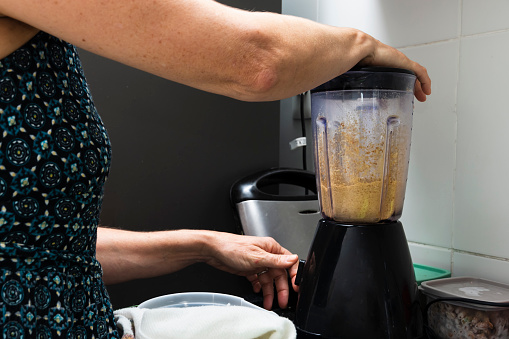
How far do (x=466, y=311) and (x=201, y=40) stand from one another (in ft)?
1.78

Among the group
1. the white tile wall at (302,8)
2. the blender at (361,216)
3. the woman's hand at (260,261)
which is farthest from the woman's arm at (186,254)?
the white tile wall at (302,8)

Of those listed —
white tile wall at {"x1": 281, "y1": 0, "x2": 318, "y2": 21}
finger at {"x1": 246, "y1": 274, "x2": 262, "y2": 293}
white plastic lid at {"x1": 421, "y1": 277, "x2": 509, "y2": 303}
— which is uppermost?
white tile wall at {"x1": 281, "y1": 0, "x2": 318, "y2": 21}

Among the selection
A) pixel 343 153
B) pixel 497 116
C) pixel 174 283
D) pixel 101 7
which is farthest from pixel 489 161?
pixel 101 7

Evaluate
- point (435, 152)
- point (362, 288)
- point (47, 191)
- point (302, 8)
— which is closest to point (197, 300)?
point (362, 288)

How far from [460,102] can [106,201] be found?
693 mm

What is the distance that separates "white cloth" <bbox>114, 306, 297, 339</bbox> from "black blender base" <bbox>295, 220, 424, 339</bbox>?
0.19 feet

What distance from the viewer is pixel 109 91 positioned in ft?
3.05

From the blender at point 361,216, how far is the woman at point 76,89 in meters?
0.13

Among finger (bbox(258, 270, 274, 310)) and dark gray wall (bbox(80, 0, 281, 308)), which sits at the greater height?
dark gray wall (bbox(80, 0, 281, 308))

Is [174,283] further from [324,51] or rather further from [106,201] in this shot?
[324,51]

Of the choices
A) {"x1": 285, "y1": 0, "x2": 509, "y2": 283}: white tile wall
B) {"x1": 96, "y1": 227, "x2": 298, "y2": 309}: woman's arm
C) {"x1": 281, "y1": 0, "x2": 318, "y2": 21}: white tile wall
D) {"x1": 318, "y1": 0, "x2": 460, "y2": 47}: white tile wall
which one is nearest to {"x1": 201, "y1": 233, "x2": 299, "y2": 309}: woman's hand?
{"x1": 96, "y1": 227, "x2": 298, "y2": 309}: woman's arm

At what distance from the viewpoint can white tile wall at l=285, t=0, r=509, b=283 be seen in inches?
35.4

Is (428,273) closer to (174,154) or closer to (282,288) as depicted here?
(282,288)

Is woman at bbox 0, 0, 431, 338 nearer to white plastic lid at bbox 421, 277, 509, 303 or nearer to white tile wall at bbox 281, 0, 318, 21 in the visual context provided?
white plastic lid at bbox 421, 277, 509, 303
